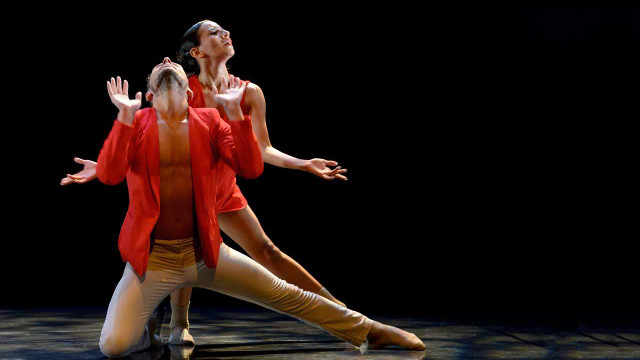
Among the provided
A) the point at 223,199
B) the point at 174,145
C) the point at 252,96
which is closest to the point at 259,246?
the point at 223,199

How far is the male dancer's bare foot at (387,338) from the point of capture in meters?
3.24

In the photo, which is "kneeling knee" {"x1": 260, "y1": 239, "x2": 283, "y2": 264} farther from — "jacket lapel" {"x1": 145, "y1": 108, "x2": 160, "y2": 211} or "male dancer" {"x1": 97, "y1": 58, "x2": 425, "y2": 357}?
"jacket lapel" {"x1": 145, "y1": 108, "x2": 160, "y2": 211}

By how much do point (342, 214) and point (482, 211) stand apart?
884 millimetres

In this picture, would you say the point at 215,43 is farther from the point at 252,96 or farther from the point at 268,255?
the point at 268,255

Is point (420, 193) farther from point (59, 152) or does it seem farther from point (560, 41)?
point (59, 152)

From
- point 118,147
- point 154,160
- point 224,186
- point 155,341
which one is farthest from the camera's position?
point 224,186

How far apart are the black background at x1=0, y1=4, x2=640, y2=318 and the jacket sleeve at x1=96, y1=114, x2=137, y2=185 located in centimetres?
247

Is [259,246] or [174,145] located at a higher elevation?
[174,145]

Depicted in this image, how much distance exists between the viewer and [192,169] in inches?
117

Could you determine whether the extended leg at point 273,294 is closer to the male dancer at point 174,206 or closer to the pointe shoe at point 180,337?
the male dancer at point 174,206

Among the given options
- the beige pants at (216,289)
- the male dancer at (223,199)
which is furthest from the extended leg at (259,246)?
the beige pants at (216,289)

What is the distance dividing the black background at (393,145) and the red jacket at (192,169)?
7.58 ft

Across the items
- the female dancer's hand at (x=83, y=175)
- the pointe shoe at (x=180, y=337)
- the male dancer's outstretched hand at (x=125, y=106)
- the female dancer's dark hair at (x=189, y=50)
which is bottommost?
the pointe shoe at (x=180, y=337)

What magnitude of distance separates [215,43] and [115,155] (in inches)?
37.3
